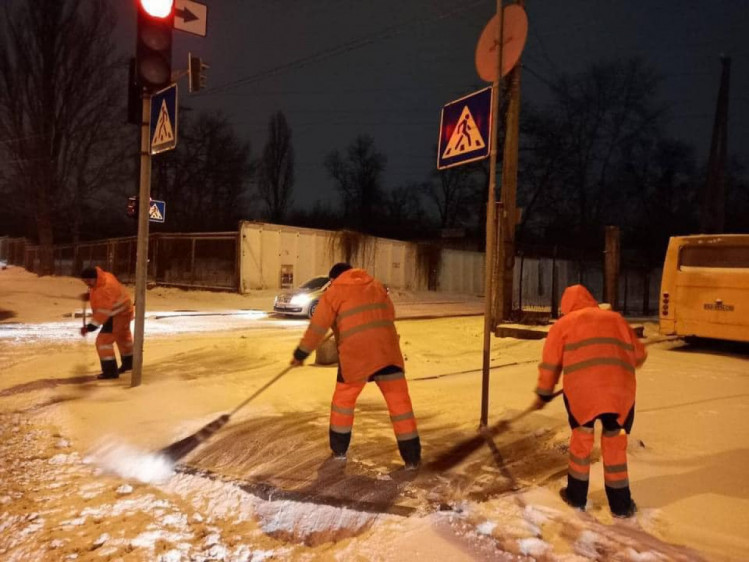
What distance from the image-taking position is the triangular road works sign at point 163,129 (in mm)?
6360

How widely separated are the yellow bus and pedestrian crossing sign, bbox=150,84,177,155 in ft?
31.0

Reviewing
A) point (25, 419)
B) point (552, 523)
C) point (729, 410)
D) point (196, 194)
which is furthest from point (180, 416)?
point (196, 194)

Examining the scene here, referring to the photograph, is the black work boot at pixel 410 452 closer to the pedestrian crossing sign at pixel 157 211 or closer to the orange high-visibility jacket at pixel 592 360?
the orange high-visibility jacket at pixel 592 360

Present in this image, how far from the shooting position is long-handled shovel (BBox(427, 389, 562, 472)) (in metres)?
4.41

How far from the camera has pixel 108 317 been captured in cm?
693

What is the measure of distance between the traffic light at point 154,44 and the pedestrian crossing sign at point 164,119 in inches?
6.2

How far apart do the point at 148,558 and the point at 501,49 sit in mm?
4611

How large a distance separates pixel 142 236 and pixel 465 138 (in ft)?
12.8

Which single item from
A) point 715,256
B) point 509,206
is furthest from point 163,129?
point 715,256

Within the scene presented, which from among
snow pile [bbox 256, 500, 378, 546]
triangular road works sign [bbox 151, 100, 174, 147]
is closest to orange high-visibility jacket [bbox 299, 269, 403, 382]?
snow pile [bbox 256, 500, 378, 546]

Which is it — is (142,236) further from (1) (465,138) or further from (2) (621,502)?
(2) (621,502)

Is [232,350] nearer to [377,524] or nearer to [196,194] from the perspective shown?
[377,524]

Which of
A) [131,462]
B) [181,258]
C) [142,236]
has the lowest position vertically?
[131,462]

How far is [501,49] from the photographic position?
16.6ft
